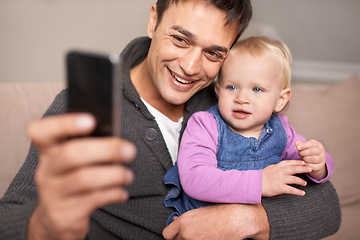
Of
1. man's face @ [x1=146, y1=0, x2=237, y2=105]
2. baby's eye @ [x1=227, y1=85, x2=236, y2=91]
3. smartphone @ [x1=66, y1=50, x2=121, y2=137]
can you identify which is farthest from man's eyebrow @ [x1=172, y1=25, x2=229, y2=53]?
smartphone @ [x1=66, y1=50, x2=121, y2=137]

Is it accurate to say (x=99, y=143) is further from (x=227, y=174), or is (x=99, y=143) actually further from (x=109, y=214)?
(x=109, y=214)

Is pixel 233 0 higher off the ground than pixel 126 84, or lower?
higher

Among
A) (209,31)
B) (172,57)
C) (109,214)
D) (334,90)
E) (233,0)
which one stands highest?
(233,0)

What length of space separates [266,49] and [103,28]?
1344 millimetres

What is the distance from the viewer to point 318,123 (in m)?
1.97

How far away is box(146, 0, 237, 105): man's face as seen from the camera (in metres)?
1.19

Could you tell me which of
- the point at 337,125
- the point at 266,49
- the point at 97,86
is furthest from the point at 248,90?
the point at 337,125

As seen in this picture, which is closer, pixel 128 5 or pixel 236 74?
pixel 236 74

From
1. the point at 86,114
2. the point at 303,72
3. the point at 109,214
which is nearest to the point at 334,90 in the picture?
the point at 303,72

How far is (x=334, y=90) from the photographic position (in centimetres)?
214

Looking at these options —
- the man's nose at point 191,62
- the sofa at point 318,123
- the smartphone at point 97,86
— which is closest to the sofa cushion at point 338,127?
the sofa at point 318,123

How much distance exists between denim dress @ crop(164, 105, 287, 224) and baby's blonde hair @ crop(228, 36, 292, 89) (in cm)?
23

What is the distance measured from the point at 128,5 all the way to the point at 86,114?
182 cm

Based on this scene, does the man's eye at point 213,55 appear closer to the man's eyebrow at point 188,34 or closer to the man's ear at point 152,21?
the man's eyebrow at point 188,34
